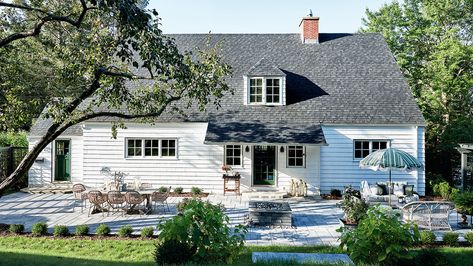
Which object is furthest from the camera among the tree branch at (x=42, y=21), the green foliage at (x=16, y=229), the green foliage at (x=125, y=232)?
the green foliage at (x=16, y=229)

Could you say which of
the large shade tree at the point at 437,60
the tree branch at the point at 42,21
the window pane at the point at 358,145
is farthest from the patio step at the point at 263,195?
the tree branch at the point at 42,21

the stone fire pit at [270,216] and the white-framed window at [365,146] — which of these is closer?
the stone fire pit at [270,216]

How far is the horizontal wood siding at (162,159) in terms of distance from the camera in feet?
63.0

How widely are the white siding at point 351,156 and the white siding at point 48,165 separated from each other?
1250 centimetres

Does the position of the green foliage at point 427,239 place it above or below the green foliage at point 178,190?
below

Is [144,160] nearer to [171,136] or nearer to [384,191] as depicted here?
[171,136]

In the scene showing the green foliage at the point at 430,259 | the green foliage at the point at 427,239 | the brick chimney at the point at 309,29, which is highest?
the brick chimney at the point at 309,29

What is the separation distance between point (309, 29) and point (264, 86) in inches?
217

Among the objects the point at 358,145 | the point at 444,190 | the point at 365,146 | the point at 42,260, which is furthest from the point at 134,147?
the point at 444,190

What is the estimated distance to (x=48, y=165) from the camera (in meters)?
20.4

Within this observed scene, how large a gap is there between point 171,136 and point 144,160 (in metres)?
1.80

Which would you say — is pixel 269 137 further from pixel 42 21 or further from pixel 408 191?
pixel 42 21

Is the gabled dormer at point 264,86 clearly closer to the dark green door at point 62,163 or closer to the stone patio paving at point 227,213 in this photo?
the stone patio paving at point 227,213

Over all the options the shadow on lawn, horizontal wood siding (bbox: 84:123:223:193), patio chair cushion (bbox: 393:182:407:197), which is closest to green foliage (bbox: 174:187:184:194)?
horizontal wood siding (bbox: 84:123:223:193)
